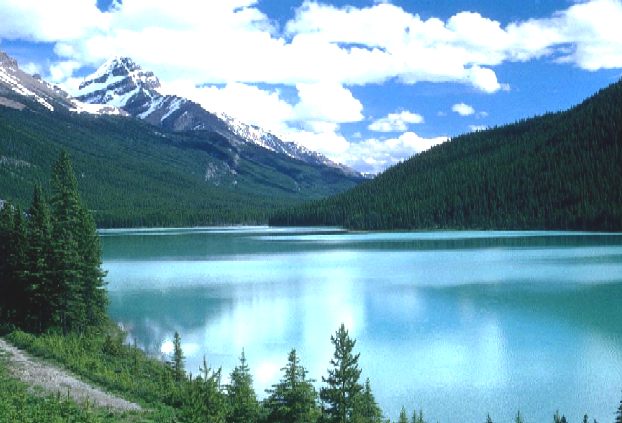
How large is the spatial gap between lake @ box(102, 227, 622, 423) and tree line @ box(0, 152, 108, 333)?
530 centimetres

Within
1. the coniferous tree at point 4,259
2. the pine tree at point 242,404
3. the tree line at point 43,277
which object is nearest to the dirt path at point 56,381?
the pine tree at point 242,404

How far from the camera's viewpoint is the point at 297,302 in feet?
221

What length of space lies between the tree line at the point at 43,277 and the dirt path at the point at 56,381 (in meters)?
9.56

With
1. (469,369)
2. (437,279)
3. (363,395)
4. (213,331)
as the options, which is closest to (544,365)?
(469,369)

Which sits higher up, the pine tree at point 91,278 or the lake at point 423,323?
the pine tree at point 91,278

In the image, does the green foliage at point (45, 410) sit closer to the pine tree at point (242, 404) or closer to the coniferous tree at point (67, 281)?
the pine tree at point (242, 404)

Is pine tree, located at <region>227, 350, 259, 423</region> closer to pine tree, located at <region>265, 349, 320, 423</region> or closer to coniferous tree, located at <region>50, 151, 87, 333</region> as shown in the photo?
pine tree, located at <region>265, 349, 320, 423</region>

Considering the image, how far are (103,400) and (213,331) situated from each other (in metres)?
25.5

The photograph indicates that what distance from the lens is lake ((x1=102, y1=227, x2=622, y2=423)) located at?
34.5 meters

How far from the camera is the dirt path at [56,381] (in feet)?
86.0

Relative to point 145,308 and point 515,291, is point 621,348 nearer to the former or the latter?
point 515,291

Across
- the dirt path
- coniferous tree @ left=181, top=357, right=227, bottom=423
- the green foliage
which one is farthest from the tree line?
coniferous tree @ left=181, top=357, right=227, bottom=423

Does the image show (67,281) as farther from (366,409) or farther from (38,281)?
(366,409)

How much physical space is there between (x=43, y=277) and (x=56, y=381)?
15.8m
